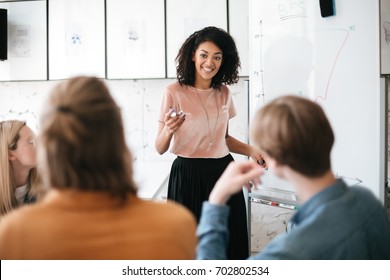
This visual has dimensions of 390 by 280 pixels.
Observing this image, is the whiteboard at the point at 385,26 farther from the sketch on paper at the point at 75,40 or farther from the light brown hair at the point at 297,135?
the sketch on paper at the point at 75,40

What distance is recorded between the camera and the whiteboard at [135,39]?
283 centimetres

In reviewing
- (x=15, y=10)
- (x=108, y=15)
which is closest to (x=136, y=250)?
(x=108, y=15)

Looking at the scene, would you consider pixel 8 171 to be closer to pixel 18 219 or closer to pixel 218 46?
pixel 18 219

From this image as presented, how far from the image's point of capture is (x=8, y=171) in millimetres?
1442

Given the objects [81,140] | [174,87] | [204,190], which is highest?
[174,87]

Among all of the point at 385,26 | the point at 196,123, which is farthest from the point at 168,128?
the point at 385,26

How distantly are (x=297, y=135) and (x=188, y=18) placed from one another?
2101mm

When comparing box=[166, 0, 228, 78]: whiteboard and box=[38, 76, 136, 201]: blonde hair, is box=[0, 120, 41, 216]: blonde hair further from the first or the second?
box=[166, 0, 228, 78]: whiteboard

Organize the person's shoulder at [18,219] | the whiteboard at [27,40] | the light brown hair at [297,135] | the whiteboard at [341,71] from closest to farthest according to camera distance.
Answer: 1. the person's shoulder at [18,219]
2. the light brown hair at [297,135]
3. the whiteboard at [341,71]
4. the whiteboard at [27,40]

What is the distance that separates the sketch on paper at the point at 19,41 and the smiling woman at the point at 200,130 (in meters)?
1.58

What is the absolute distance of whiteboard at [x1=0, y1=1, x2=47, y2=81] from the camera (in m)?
2.97

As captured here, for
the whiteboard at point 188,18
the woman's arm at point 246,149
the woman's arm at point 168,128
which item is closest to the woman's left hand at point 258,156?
the woman's arm at point 246,149

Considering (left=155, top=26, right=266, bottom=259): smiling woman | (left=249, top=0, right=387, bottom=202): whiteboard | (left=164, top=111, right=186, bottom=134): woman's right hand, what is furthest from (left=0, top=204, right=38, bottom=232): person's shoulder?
(left=249, top=0, right=387, bottom=202): whiteboard

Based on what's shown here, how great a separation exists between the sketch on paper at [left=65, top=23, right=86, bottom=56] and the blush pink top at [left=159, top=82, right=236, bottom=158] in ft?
4.26
